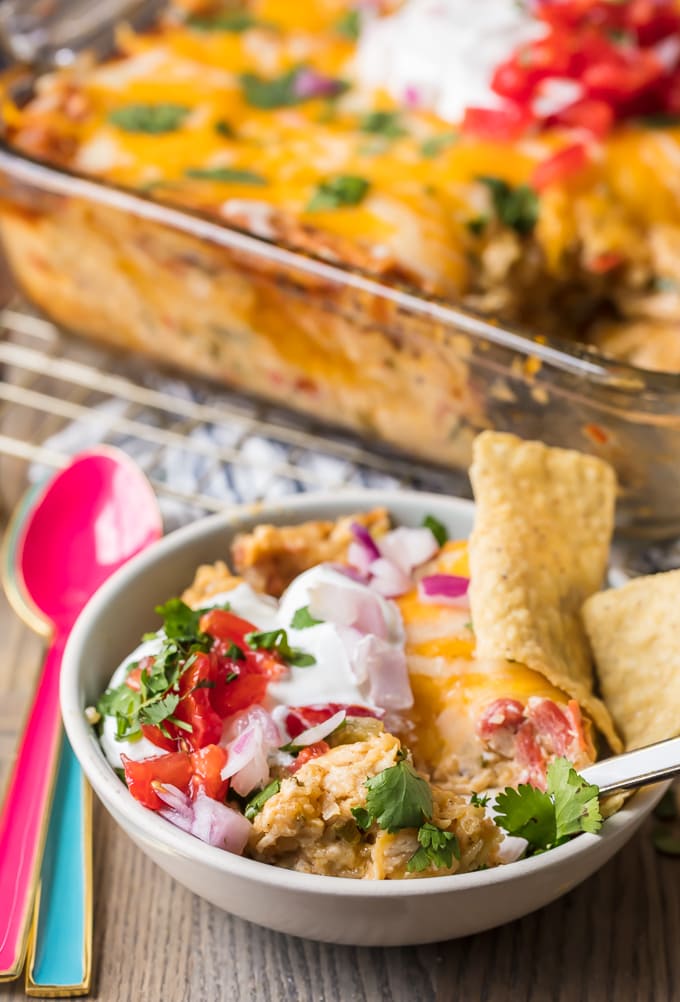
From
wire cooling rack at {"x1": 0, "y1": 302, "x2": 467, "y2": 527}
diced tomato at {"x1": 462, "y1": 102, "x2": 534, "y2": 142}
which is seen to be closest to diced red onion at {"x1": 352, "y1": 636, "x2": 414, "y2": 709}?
wire cooling rack at {"x1": 0, "y1": 302, "x2": 467, "y2": 527}

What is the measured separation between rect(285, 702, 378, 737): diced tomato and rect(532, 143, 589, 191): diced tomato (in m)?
1.41

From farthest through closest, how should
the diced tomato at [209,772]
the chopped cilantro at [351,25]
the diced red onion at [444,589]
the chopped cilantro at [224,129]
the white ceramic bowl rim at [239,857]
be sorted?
the chopped cilantro at [351,25]
the chopped cilantro at [224,129]
the diced red onion at [444,589]
the diced tomato at [209,772]
the white ceramic bowl rim at [239,857]

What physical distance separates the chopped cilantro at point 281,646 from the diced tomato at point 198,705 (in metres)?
0.08

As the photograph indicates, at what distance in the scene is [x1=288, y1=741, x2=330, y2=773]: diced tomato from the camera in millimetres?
1446

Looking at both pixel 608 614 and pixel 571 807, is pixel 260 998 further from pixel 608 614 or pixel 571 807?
pixel 608 614

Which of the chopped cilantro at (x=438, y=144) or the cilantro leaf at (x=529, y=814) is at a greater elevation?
the chopped cilantro at (x=438, y=144)

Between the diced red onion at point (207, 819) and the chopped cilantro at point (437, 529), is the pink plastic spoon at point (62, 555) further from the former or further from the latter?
the chopped cilantro at point (437, 529)

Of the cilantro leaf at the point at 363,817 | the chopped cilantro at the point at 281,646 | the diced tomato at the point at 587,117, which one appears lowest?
the chopped cilantro at the point at 281,646

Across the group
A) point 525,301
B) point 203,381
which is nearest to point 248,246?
point 203,381

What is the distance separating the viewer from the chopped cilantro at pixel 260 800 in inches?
55.2

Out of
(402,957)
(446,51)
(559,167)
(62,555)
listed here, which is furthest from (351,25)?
(402,957)

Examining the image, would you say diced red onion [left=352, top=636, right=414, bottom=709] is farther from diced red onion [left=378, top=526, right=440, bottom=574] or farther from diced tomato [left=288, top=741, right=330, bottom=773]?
diced red onion [left=378, top=526, right=440, bottom=574]

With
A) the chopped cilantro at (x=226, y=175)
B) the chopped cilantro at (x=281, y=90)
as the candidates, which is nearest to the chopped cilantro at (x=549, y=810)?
the chopped cilantro at (x=226, y=175)

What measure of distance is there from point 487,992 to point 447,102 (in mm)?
1959
